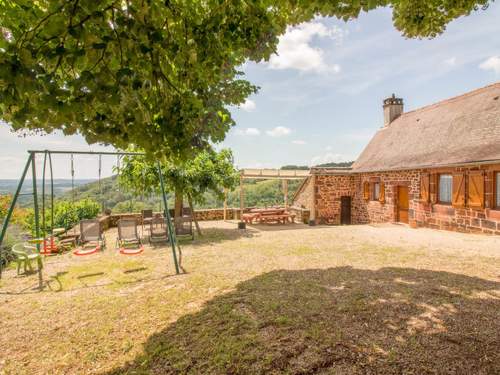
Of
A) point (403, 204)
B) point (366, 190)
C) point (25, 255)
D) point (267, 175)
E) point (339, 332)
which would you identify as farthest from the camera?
point (366, 190)

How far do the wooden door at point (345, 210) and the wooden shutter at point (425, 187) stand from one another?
16.2 ft

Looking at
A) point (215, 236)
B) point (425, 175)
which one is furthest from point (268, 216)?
point (425, 175)

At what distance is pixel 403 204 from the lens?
13.5 meters

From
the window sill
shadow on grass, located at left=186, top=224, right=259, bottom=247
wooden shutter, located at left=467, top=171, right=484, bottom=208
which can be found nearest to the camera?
the window sill

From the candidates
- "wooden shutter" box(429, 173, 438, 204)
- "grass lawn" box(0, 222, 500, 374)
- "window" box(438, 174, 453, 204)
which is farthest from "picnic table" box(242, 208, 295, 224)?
"window" box(438, 174, 453, 204)

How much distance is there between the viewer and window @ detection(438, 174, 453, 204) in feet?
36.3

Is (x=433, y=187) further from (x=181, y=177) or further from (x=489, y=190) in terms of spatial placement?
(x=181, y=177)

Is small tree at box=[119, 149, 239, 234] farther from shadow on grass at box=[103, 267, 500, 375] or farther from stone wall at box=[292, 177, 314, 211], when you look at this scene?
shadow on grass at box=[103, 267, 500, 375]

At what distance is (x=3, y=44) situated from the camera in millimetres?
2258

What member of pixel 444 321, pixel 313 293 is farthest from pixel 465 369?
pixel 313 293

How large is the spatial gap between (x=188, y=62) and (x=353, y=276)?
4.91 m

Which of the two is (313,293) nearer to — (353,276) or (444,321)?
(353,276)

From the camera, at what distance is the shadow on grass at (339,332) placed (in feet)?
8.99

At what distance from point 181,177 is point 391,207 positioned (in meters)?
10.5
